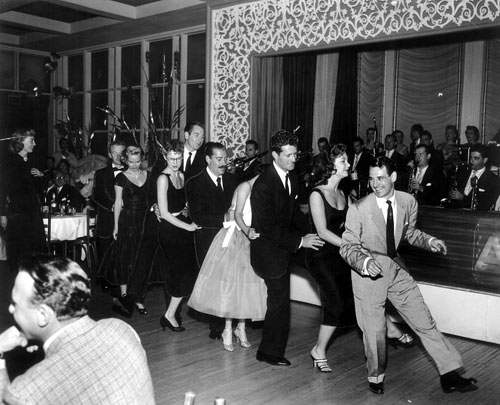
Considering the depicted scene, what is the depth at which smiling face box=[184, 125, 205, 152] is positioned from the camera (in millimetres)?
5402

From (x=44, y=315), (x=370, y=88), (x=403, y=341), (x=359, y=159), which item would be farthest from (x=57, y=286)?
(x=370, y=88)

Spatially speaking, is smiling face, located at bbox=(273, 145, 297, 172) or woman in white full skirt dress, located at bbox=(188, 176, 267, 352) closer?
smiling face, located at bbox=(273, 145, 297, 172)

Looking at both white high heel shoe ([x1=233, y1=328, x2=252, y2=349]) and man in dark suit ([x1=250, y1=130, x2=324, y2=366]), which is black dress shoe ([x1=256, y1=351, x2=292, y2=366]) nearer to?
man in dark suit ([x1=250, y1=130, x2=324, y2=366])

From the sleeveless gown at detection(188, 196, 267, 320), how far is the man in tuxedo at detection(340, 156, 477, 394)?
3.12ft

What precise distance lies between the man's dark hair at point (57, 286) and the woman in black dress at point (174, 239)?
9.90ft

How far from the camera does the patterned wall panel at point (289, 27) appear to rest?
5.46 meters

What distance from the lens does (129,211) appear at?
5391mm

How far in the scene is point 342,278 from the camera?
13.2 feet

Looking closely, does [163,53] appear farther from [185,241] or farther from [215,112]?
[185,241]

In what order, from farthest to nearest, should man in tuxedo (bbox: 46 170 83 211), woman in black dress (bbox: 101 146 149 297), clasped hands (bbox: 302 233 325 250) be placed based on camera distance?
man in tuxedo (bbox: 46 170 83 211), woman in black dress (bbox: 101 146 149 297), clasped hands (bbox: 302 233 325 250)

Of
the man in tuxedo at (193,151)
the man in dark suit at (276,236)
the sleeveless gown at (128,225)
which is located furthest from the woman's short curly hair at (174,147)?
the man in dark suit at (276,236)

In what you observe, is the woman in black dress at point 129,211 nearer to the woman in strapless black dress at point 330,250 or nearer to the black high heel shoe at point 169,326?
the black high heel shoe at point 169,326

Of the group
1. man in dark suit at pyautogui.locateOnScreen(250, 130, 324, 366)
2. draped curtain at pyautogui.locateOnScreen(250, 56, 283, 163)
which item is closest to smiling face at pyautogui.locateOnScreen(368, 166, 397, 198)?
man in dark suit at pyautogui.locateOnScreen(250, 130, 324, 366)

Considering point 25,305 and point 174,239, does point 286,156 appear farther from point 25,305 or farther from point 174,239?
point 25,305
